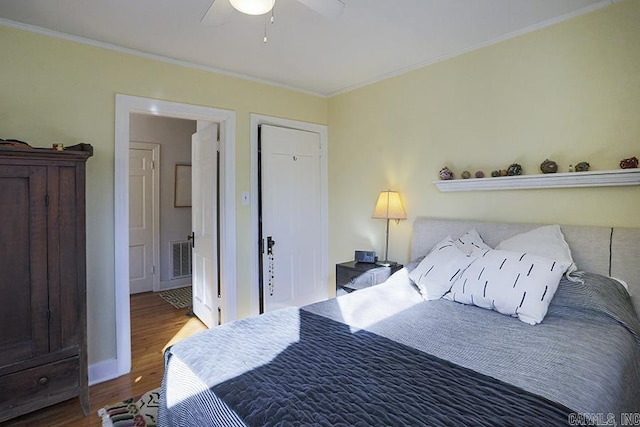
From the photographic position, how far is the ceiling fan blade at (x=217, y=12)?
1.51m

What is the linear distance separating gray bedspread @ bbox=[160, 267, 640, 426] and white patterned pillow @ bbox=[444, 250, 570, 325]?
0.06 metres

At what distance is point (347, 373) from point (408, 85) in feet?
8.64

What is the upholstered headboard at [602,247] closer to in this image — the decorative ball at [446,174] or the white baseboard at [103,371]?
the decorative ball at [446,174]

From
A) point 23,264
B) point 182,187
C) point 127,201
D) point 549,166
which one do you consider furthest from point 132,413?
point 182,187

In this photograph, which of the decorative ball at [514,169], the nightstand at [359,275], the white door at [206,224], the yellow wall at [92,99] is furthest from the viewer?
the white door at [206,224]

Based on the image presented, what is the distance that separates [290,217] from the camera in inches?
142

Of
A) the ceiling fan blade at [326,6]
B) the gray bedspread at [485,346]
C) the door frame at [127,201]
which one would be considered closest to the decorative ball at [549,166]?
the gray bedspread at [485,346]

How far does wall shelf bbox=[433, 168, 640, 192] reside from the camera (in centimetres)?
197

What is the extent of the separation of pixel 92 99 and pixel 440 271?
8.83 ft

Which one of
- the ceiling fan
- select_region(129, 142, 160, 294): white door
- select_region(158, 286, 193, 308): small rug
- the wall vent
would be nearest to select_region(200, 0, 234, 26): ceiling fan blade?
the ceiling fan

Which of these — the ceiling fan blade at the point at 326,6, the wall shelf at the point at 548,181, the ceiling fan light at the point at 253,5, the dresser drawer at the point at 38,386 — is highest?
the ceiling fan blade at the point at 326,6

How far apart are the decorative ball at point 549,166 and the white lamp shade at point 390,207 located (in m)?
Answer: 1.13

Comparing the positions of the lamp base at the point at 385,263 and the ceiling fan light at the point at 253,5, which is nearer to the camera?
the ceiling fan light at the point at 253,5

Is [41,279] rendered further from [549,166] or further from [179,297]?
[549,166]
